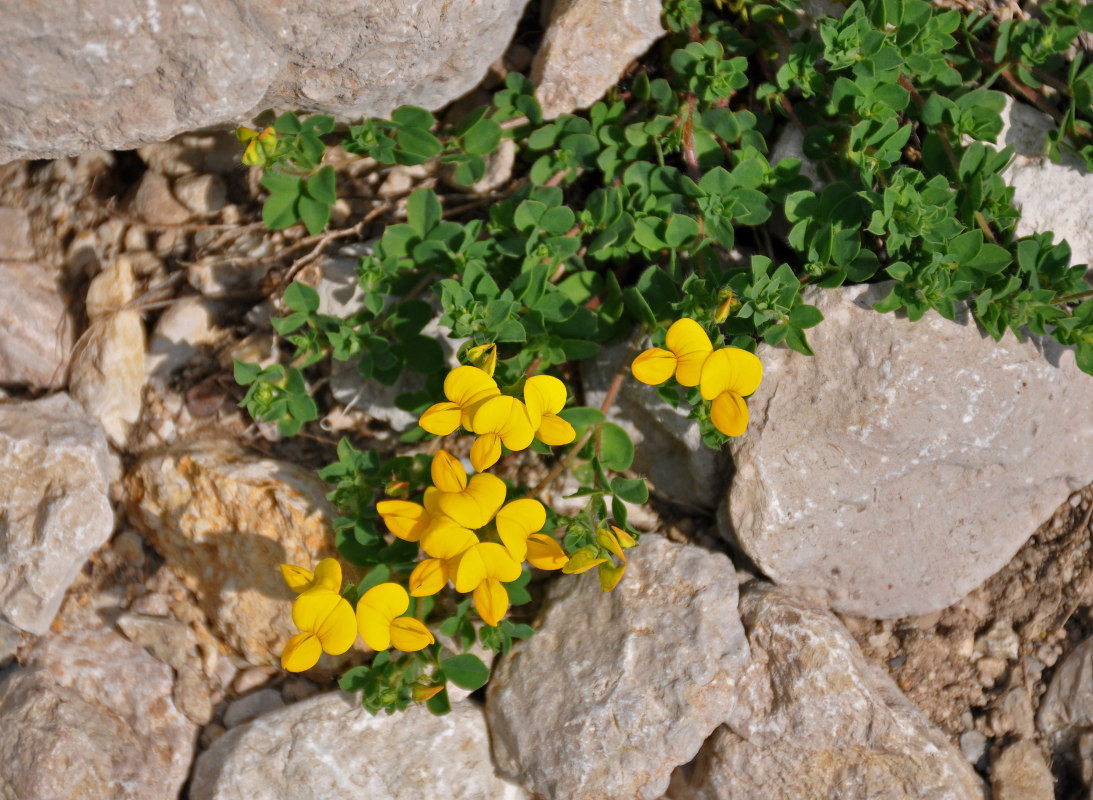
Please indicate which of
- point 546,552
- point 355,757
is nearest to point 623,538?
point 546,552

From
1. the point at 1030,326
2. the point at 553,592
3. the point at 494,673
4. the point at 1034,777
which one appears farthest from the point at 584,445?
the point at 1034,777

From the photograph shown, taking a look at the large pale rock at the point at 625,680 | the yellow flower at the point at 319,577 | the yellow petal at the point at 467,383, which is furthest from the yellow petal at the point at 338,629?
the large pale rock at the point at 625,680

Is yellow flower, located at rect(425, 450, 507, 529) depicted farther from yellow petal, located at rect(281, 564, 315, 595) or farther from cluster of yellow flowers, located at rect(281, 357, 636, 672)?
yellow petal, located at rect(281, 564, 315, 595)

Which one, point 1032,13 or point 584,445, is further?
point 1032,13

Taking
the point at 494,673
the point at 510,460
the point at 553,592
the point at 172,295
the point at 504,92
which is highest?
the point at 504,92

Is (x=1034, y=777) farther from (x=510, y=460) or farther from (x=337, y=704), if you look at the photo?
(x=337, y=704)

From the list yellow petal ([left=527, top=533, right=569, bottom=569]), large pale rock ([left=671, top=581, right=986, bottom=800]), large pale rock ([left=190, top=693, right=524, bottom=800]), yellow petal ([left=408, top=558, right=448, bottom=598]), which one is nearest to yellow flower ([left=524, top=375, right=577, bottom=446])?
yellow petal ([left=527, top=533, right=569, bottom=569])

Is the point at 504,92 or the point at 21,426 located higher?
the point at 504,92
